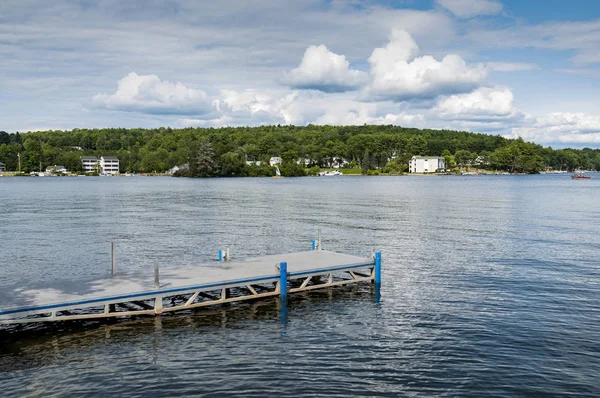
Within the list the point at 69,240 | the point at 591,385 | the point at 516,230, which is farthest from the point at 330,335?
the point at 516,230

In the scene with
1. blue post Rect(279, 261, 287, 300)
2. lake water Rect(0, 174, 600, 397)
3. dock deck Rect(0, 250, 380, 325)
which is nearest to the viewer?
lake water Rect(0, 174, 600, 397)

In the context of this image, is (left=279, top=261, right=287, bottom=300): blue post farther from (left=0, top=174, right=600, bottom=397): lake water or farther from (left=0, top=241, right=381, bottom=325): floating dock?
(left=0, top=174, right=600, bottom=397): lake water

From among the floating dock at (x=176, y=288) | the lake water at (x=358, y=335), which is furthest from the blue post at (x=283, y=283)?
the lake water at (x=358, y=335)

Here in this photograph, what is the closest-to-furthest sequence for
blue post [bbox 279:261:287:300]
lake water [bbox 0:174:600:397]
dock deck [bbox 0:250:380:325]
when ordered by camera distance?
lake water [bbox 0:174:600:397], dock deck [bbox 0:250:380:325], blue post [bbox 279:261:287:300]

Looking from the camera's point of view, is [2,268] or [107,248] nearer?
[2,268]

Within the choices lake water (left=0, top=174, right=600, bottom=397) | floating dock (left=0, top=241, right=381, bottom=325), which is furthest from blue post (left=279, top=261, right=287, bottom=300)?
lake water (left=0, top=174, right=600, bottom=397)

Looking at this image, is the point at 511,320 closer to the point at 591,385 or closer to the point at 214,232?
the point at 591,385

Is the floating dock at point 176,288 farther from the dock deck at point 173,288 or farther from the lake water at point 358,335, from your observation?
the lake water at point 358,335

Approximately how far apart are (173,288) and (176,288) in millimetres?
112

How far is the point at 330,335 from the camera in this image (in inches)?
734

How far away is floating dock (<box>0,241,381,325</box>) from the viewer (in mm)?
18484

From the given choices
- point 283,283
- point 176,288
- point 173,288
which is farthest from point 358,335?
point 173,288

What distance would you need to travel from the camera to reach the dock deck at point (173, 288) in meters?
18.5

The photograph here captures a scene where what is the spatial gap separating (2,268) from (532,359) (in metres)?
27.7
